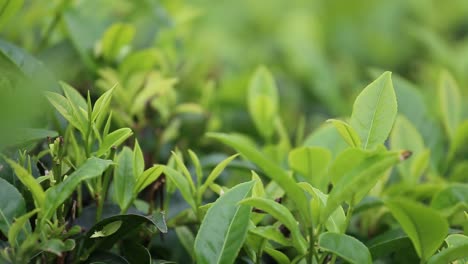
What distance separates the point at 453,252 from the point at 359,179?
0.73 feet

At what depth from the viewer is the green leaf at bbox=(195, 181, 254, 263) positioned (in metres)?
1.10

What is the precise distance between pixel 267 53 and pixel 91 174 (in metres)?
2.05

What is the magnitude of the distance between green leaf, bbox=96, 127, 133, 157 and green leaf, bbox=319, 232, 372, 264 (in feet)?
1.24

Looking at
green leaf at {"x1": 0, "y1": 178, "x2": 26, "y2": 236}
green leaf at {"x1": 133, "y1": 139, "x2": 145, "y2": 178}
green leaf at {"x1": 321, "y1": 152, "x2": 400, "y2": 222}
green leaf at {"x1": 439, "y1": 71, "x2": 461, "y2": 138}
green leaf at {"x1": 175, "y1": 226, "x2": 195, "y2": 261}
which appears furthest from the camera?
green leaf at {"x1": 439, "y1": 71, "x2": 461, "y2": 138}

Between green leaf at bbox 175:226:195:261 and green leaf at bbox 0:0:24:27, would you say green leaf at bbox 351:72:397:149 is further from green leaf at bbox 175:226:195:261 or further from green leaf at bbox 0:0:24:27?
green leaf at bbox 0:0:24:27

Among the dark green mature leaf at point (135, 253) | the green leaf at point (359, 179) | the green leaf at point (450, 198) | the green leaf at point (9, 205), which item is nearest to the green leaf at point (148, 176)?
the dark green mature leaf at point (135, 253)

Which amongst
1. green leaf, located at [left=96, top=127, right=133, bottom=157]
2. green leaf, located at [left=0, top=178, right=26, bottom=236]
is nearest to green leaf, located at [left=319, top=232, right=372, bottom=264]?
green leaf, located at [left=96, top=127, right=133, bottom=157]

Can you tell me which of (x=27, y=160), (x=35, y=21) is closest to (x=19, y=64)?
(x=27, y=160)

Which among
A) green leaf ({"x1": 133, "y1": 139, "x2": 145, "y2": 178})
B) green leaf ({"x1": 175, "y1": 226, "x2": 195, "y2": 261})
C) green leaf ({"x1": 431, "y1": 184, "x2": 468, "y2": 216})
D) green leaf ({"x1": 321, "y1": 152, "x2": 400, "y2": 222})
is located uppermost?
green leaf ({"x1": 321, "y1": 152, "x2": 400, "y2": 222})

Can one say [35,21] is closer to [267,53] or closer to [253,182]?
[253,182]

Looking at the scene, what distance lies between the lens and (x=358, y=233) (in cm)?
144

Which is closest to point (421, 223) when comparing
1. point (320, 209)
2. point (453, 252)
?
point (453, 252)

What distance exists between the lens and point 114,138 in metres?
1.11

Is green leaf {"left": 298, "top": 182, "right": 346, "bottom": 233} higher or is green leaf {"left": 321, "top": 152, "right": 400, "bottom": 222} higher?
green leaf {"left": 321, "top": 152, "right": 400, "bottom": 222}
